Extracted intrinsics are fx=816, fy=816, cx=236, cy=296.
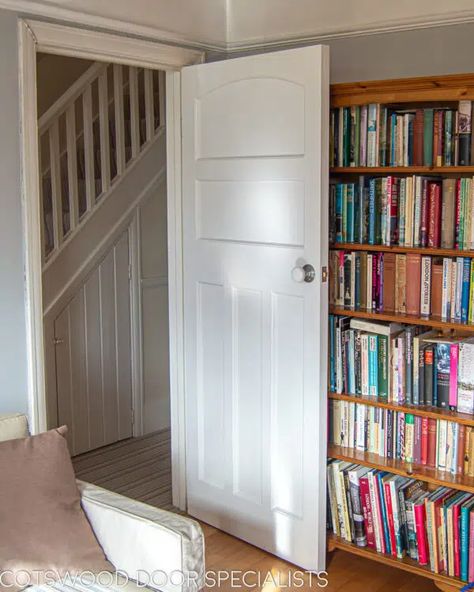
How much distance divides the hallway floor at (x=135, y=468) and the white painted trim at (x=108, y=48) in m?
1.84

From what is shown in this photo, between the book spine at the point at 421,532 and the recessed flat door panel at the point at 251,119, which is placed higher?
the recessed flat door panel at the point at 251,119

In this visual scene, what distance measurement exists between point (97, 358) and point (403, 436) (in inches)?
73.1

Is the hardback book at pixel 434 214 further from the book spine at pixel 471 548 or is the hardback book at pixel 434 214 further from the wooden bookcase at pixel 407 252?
the book spine at pixel 471 548

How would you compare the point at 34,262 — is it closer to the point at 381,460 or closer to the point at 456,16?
the point at 381,460

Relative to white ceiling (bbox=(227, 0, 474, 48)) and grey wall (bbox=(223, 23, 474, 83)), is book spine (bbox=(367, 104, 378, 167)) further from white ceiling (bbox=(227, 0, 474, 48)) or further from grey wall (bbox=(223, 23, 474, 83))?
white ceiling (bbox=(227, 0, 474, 48))

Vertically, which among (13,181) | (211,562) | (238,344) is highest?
(13,181)

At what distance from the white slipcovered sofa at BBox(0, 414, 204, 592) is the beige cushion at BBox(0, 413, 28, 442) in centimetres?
29

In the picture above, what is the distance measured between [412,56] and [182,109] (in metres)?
0.92

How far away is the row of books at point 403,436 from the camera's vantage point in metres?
2.73

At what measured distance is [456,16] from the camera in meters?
2.70

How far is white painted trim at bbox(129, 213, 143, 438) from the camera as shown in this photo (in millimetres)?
4277

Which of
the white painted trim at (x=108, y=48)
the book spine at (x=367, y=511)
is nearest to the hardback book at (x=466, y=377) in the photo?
the book spine at (x=367, y=511)

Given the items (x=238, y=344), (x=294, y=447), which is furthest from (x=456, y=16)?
(x=294, y=447)

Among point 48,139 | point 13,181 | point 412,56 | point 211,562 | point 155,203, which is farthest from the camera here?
point 155,203
